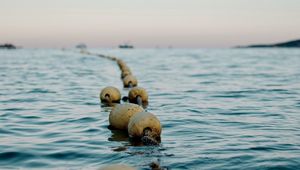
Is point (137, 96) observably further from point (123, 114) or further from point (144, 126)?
point (144, 126)

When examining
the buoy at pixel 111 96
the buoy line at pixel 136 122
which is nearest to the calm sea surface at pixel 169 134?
the buoy line at pixel 136 122

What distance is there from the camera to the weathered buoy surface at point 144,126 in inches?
435

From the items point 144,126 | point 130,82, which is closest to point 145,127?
point 144,126

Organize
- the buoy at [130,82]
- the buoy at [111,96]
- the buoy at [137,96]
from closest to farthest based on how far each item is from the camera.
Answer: the buoy at [137,96]
the buoy at [111,96]
the buoy at [130,82]

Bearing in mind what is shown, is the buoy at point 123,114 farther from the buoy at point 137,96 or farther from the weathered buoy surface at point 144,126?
the buoy at point 137,96

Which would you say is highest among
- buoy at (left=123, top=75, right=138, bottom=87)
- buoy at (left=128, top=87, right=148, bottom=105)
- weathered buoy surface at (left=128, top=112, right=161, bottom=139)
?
buoy at (left=123, top=75, right=138, bottom=87)

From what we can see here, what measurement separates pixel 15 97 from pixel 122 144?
43.6ft

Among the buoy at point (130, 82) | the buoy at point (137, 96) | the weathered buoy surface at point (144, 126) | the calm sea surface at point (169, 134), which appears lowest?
Result: the calm sea surface at point (169, 134)

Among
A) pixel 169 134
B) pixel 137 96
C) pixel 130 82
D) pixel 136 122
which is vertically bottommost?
pixel 169 134

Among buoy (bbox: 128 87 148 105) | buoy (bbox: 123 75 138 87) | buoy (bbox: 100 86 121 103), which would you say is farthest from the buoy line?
buoy (bbox: 123 75 138 87)

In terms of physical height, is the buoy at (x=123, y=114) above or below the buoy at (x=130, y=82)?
below

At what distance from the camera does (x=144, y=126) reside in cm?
1107

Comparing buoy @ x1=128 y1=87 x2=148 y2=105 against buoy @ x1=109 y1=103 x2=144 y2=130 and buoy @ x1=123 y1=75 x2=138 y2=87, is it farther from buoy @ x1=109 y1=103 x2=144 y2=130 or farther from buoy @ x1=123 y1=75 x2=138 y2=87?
buoy @ x1=123 y1=75 x2=138 y2=87

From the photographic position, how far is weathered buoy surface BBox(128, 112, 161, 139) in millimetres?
11047
